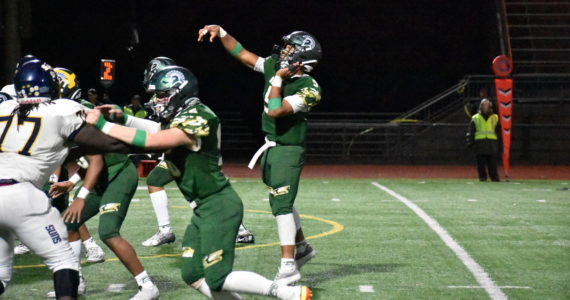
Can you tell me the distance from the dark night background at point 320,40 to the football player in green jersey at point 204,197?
23.7 metres

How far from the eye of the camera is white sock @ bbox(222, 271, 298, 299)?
5.48 meters

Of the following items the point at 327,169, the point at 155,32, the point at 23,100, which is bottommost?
the point at 327,169

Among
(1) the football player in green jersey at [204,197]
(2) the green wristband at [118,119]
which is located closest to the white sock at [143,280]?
(1) the football player in green jersey at [204,197]

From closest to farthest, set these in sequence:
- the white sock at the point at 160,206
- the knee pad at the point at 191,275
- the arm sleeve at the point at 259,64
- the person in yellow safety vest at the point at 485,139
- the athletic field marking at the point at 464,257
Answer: the knee pad at the point at 191,275 → the athletic field marking at the point at 464,257 → the arm sleeve at the point at 259,64 → the white sock at the point at 160,206 → the person in yellow safety vest at the point at 485,139

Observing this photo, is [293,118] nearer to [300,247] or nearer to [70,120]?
[300,247]

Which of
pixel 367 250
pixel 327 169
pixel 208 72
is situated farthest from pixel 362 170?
pixel 367 250

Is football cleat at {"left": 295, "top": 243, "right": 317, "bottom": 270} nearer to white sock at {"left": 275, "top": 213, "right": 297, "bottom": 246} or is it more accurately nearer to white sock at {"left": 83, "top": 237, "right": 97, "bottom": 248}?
white sock at {"left": 275, "top": 213, "right": 297, "bottom": 246}

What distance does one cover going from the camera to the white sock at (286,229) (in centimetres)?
731

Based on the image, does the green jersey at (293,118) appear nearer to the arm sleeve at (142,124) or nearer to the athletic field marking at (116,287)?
the arm sleeve at (142,124)

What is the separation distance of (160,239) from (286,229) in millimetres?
2691

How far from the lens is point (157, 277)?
780 centimetres

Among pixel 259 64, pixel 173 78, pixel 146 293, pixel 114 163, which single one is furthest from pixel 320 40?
pixel 173 78

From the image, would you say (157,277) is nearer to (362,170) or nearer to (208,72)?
(362,170)

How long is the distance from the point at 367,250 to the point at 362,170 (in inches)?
530
